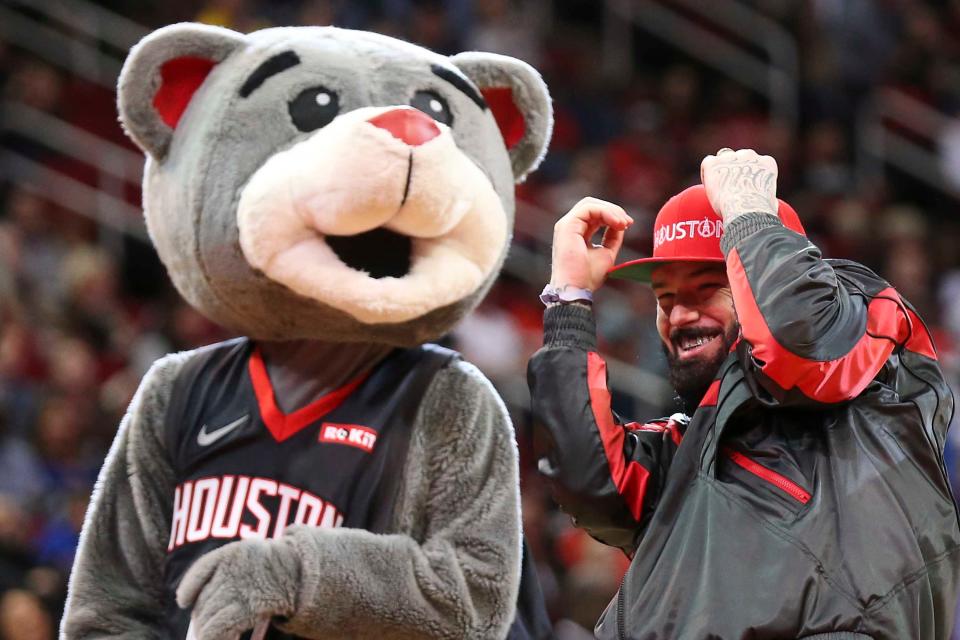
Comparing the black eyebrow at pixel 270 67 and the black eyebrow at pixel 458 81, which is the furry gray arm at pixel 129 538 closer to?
the black eyebrow at pixel 270 67

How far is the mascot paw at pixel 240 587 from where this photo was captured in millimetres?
2471

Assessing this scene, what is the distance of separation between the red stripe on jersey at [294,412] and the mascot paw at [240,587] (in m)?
0.25

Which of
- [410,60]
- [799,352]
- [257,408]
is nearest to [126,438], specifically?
[257,408]

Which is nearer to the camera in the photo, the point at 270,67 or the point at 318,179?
the point at 318,179

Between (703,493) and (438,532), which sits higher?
(703,493)

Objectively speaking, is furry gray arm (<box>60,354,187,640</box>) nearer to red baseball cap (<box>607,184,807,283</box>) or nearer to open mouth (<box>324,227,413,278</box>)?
open mouth (<box>324,227,413,278</box>)

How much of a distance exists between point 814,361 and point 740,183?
13.3 inches

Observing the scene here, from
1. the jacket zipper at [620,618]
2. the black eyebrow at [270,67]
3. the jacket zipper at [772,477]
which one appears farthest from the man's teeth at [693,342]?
the black eyebrow at [270,67]

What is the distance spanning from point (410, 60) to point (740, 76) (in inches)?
251

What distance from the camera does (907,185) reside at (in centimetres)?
817

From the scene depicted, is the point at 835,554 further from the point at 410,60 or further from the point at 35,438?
the point at 35,438

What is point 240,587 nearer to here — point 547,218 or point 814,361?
point 814,361

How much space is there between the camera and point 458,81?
9.43 feet

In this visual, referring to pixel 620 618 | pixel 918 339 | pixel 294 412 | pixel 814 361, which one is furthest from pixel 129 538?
pixel 918 339
